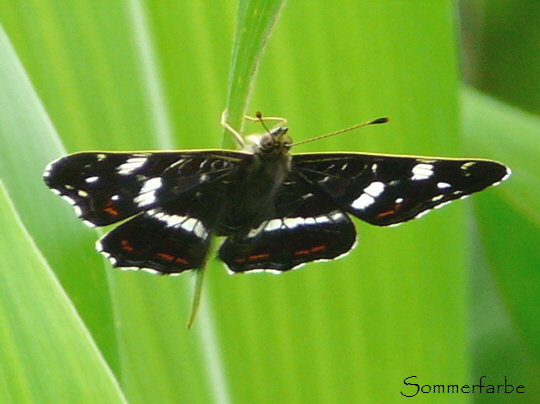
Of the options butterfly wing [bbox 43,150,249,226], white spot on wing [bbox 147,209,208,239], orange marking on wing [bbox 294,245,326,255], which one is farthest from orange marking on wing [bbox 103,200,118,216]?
orange marking on wing [bbox 294,245,326,255]

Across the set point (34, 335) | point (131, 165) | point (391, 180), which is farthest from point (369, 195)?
point (34, 335)

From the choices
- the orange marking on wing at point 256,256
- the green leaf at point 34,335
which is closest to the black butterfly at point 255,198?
the orange marking on wing at point 256,256

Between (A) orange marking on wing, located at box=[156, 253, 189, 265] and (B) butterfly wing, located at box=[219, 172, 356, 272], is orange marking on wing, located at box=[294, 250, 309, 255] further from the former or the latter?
(A) orange marking on wing, located at box=[156, 253, 189, 265]

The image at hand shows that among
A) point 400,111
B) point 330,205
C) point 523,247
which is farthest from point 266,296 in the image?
point 523,247

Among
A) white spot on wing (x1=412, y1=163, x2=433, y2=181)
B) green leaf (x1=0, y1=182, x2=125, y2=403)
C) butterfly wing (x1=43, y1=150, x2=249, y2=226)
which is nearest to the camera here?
green leaf (x1=0, y1=182, x2=125, y2=403)

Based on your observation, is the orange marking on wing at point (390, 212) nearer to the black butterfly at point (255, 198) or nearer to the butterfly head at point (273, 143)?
the black butterfly at point (255, 198)

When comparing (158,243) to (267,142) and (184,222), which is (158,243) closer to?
(184,222)
